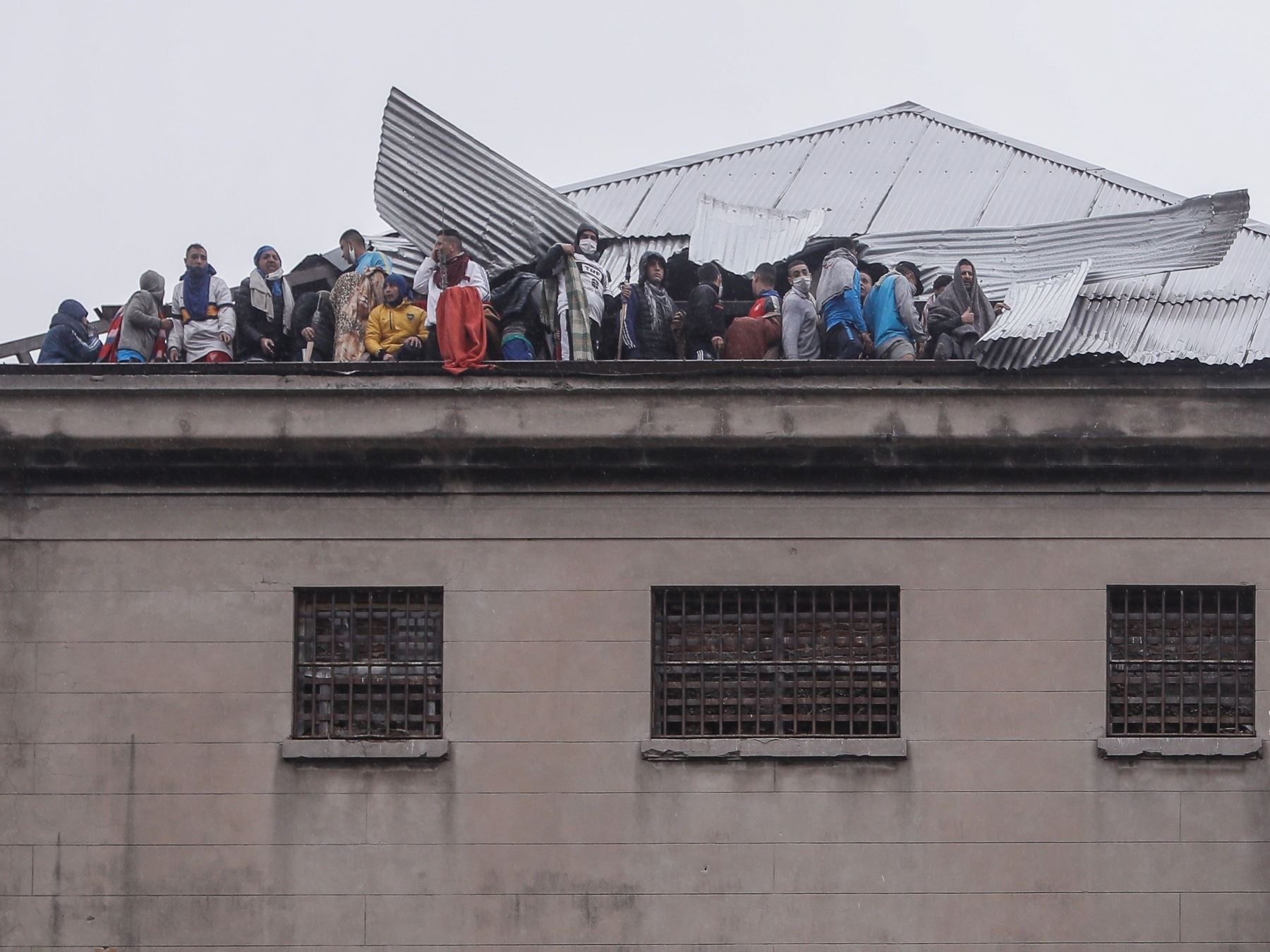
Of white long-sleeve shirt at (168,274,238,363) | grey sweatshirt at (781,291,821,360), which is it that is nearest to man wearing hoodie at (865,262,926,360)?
grey sweatshirt at (781,291,821,360)

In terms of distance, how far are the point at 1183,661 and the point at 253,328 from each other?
892 cm

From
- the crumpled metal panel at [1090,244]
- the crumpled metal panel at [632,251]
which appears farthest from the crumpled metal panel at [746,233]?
the crumpled metal panel at [1090,244]

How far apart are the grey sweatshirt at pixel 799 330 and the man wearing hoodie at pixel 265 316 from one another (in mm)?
4637

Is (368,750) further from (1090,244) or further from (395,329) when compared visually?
(1090,244)

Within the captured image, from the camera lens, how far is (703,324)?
14.8 meters

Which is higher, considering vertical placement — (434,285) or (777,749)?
(434,285)

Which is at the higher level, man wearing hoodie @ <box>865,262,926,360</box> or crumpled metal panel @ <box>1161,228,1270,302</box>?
crumpled metal panel @ <box>1161,228,1270,302</box>

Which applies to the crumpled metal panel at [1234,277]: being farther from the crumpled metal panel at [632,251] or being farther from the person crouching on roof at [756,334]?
the crumpled metal panel at [632,251]

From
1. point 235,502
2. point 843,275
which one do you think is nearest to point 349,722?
point 235,502

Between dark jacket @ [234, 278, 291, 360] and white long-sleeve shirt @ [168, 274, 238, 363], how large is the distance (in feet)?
0.26

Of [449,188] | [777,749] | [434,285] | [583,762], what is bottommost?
[583,762]

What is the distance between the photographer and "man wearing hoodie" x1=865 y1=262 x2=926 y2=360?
47.1 feet

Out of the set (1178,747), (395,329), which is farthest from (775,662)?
(395,329)

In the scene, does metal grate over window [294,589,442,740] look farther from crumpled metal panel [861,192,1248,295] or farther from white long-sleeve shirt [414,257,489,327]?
crumpled metal panel [861,192,1248,295]
